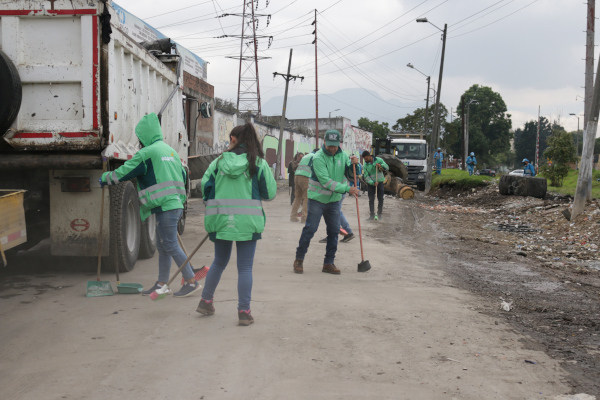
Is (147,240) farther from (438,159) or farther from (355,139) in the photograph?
(355,139)

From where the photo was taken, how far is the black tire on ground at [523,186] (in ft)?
64.3

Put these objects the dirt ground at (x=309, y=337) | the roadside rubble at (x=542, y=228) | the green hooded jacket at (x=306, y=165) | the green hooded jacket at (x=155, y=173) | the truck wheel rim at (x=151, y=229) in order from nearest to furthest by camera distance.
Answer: the dirt ground at (x=309, y=337) < the green hooded jacket at (x=155, y=173) < the truck wheel rim at (x=151, y=229) < the roadside rubble at (x=542, y=228) < the green hooded jacket at (x=306, y=165)

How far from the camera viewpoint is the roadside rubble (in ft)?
33.2

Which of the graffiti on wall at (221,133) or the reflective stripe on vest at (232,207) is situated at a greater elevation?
the graffiti on wall at (221,133)

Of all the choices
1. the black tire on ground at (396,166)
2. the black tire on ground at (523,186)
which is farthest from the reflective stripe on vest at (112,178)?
the black tire on ground at (396,166)

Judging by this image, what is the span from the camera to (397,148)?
3259 cm

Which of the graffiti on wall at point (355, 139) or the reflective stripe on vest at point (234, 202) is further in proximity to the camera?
the graffiti on wall at point (355, 139)

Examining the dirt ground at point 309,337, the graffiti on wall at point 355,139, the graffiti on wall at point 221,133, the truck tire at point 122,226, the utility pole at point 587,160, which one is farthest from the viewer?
the graffiti on wall at point 355,139

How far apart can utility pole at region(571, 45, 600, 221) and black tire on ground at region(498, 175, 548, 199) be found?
4686 millimetres

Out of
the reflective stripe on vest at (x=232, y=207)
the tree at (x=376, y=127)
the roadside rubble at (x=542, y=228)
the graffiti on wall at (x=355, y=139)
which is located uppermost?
the tree at (x=376, y=127)

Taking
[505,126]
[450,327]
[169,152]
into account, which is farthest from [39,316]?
[505,126]

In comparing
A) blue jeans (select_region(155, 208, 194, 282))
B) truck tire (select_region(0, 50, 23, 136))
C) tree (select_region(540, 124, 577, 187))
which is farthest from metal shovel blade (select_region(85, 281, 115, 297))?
tree (select_region(540, 124, 577, 187))

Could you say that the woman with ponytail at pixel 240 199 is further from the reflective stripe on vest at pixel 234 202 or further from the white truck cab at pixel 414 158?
the white truck cab at pixel 414 158

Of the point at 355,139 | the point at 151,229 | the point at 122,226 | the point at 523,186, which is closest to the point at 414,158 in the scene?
the point at 523,186
